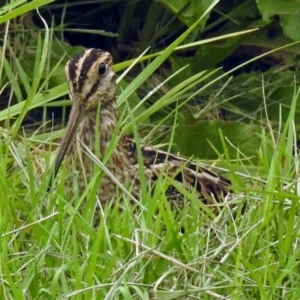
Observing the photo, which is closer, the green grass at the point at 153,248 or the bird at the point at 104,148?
the green grass at the point at 153,248

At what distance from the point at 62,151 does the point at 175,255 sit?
790 millimetres

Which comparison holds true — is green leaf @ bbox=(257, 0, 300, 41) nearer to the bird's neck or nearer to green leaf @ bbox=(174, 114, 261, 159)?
green leaf @ bbox=(174, 114, 261, 159)

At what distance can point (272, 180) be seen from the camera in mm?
2877

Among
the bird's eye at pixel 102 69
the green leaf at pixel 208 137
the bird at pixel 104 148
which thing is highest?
the bird's eye at pixel 102 69

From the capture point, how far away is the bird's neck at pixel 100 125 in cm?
364

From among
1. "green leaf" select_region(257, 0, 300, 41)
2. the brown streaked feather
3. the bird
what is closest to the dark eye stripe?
the bird

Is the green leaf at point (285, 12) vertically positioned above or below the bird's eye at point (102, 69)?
below

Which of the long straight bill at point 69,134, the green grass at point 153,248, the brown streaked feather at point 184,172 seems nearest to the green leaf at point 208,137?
the brown streaked feather at point 184,172

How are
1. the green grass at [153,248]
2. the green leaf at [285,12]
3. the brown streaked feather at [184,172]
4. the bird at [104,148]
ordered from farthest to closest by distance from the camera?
1. the green leaf at [285,12]
2. the brown streaked feather at [184,172]
3. the bird at [104,148]
4. the green grass at [153,248]

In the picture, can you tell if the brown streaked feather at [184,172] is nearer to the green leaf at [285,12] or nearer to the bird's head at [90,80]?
the bird's head at [90,80]

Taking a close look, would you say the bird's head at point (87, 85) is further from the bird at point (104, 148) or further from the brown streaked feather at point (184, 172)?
the brown streaked feather at point (184, 172)

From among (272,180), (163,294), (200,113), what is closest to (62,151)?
(272,180)

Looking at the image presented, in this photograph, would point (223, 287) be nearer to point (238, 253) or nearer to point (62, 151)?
point (238, 253)

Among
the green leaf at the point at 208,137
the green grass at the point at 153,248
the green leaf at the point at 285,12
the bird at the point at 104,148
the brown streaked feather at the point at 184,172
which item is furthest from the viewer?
the green leaf at the point at 285,12
